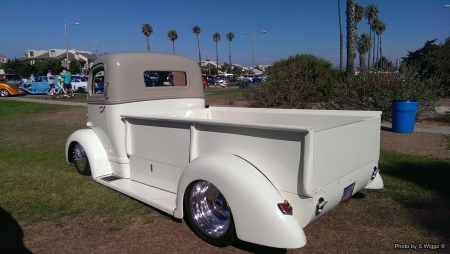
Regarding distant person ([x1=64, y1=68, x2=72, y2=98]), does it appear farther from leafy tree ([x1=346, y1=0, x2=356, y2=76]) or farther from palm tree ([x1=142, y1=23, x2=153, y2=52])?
palm tree ([x1=142, y1=23, x2=153, y2=52])

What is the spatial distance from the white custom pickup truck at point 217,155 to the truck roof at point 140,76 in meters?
0.01

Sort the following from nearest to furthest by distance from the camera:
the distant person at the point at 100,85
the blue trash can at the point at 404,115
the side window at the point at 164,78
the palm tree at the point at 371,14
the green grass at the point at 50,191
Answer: the green grass at the point at 50,191, the side window at the point at 164,78, the distant person at the point at 100,85, the blue trash can at the point at 404,115, the palm tree at the point at 371,14

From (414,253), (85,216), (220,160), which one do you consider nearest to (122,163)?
(85,216)

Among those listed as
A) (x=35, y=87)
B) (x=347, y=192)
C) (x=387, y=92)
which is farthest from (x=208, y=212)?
(x=35, y=87)

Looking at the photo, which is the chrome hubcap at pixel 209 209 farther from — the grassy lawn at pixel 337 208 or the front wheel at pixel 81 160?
the front wheel at pixel 81 160

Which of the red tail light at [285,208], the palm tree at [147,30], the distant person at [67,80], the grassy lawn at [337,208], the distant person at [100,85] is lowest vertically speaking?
Result: the grassy lawn at [337,208]

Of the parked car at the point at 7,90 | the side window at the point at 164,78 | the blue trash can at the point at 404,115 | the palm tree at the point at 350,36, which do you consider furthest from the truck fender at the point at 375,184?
the parked car at the point at 7,90

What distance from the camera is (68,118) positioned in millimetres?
13109

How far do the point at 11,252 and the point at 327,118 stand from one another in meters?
3.62

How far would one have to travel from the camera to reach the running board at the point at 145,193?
12.0ft

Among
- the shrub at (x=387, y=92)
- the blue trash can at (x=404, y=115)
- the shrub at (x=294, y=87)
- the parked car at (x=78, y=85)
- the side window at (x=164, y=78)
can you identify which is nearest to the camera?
the side window at (x=164, y=78)

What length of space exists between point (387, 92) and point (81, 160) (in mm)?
9170

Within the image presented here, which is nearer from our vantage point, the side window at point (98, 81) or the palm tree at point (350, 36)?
the side window at point (98, 81)

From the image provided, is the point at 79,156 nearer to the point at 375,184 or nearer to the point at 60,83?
the point at 375,184
